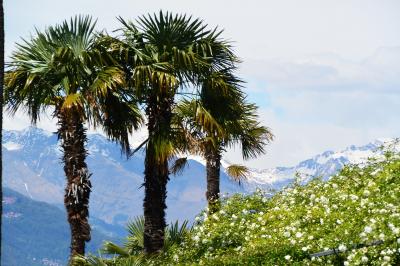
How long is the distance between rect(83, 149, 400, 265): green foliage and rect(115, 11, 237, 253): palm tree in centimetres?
108

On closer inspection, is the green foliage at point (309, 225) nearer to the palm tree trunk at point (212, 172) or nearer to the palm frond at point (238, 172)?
the palm tree trunk at point (212, 172)

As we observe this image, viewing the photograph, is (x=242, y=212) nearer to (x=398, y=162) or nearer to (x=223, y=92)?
(x=223, y=92)

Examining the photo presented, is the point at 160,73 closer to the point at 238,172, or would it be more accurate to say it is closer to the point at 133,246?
the point at 133,246

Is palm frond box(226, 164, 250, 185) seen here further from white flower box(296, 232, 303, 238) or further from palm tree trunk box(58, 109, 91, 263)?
white flower box(296, 232, 303, 238)

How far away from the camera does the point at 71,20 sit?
17094 mm

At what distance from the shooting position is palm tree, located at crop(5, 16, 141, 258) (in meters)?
16.3

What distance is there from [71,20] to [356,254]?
30.2 feet

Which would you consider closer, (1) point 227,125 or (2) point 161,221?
(2) point 161,221

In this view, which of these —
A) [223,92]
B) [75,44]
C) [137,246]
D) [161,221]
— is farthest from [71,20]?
[137,246]

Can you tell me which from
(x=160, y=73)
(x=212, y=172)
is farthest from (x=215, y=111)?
(x=212, y=172)

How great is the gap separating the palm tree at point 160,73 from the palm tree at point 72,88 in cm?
64

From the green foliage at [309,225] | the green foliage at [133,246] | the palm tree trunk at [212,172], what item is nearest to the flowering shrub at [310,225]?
the green foliage at [309,225]

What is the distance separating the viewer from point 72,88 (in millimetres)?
16547

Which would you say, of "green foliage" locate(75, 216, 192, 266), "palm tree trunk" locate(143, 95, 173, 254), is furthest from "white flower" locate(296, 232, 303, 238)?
"palm tree trunk" locate(143, 95, 173, 254)
